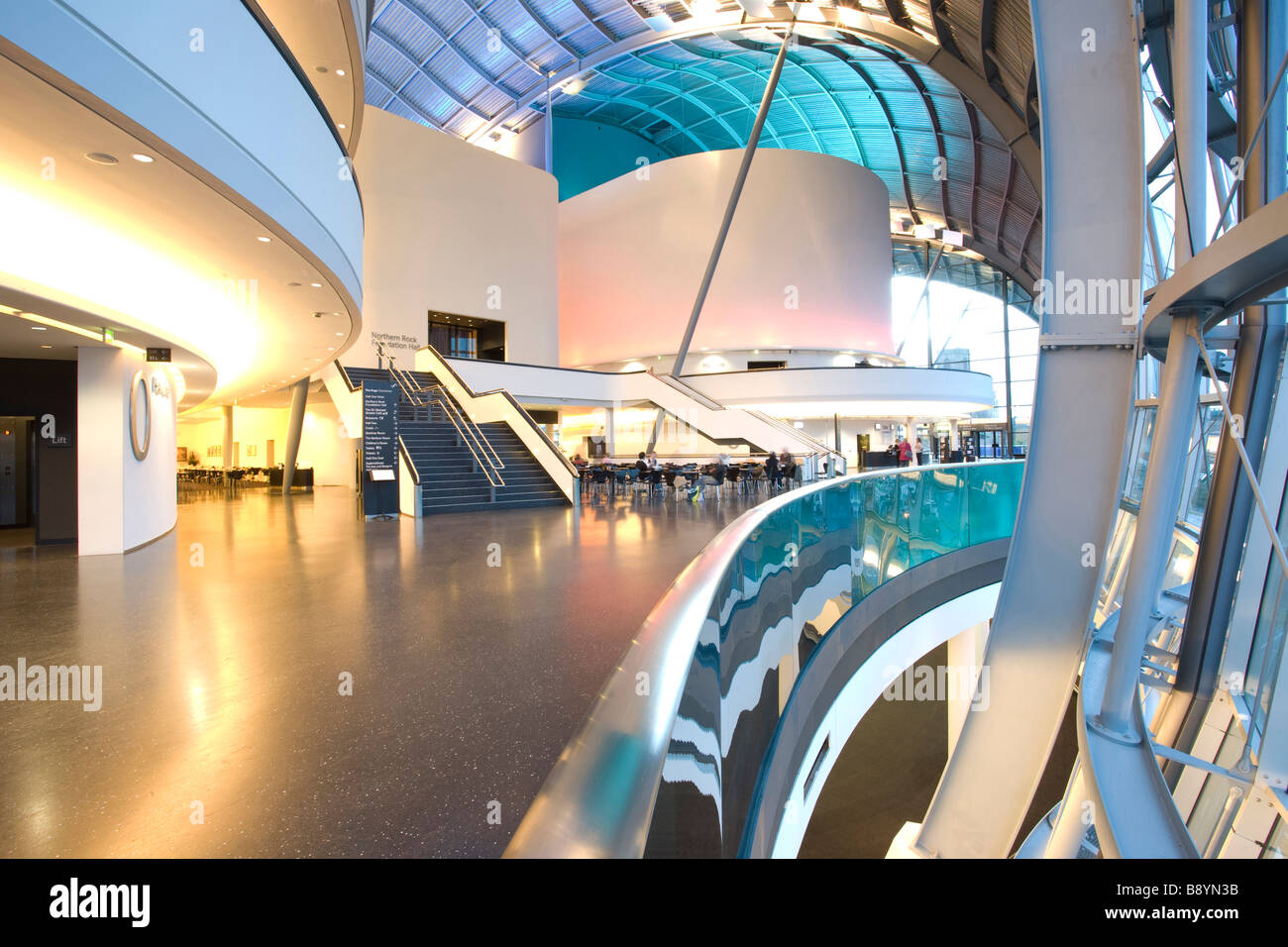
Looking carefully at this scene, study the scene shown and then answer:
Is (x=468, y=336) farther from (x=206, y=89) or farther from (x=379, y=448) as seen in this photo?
(x=206, y=89)

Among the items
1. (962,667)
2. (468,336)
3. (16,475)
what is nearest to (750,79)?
(468,336)

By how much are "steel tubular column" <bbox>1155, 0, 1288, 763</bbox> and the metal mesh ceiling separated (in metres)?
15.0

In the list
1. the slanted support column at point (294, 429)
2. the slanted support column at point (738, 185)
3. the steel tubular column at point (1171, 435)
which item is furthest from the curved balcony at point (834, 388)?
the steel tubular column at point (1171, 435)

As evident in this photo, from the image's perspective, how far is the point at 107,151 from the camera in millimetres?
4336

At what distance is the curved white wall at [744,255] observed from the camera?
3089 centimetres

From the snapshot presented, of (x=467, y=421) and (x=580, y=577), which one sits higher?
(x=467, y=421)

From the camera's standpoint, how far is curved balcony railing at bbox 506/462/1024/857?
80 centimetres

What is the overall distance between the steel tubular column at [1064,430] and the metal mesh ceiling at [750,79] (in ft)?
50.9

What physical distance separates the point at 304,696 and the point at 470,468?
1090 centimetres

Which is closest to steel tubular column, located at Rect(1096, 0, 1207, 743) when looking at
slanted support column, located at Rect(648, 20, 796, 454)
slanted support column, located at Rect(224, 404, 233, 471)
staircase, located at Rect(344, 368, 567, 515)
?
staircase, located at Rect(344, 368, 567, 515)

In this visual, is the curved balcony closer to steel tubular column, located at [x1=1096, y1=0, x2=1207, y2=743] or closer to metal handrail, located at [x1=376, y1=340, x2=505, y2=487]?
metal handrail, located at [x1=376, y1=340, x2=505, y2=487]

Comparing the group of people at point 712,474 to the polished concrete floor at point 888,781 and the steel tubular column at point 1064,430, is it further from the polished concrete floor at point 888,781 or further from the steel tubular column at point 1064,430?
the steel tubular column at point 1064,430

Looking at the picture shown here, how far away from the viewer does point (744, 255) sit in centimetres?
3094

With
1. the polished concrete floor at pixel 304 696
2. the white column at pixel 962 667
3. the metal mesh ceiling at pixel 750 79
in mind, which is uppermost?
the metal mesh ceiling at pixel 750 79
